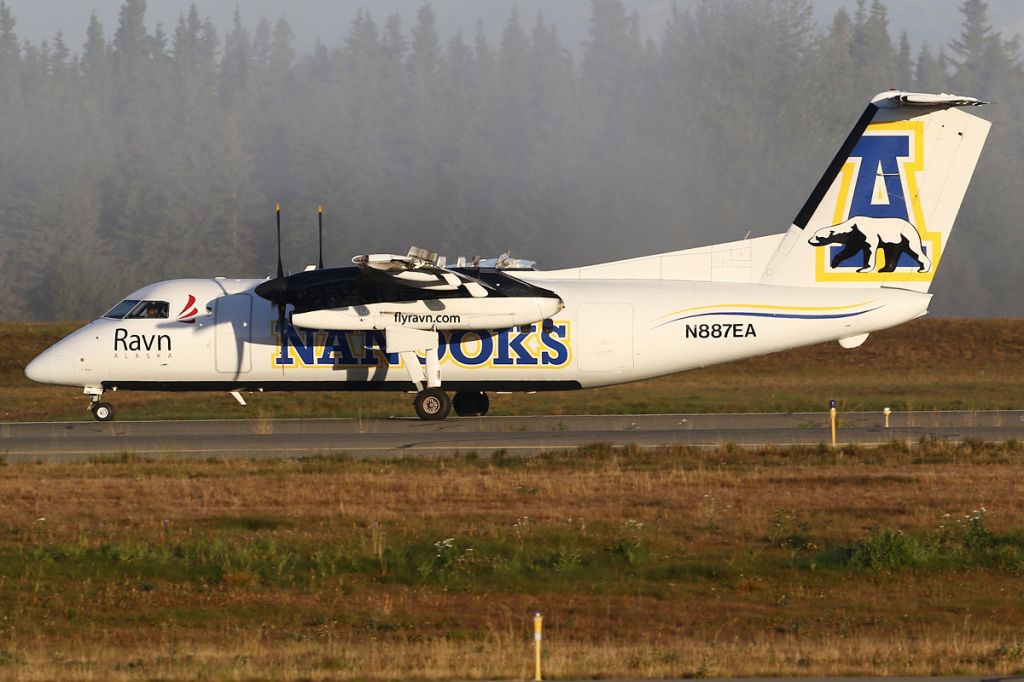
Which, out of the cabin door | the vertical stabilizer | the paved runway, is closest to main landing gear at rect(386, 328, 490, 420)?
the paved runway

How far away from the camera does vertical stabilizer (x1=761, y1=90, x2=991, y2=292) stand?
2917cm

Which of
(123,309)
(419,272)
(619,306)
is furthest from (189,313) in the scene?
(619,306)

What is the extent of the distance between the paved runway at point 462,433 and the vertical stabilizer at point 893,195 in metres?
3.42

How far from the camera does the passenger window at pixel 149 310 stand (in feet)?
102

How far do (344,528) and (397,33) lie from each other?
101293 millimetres

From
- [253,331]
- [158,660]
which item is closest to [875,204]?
[253,331]

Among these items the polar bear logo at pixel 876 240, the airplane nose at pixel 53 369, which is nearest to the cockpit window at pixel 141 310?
the airplane nose at pixel 53 369

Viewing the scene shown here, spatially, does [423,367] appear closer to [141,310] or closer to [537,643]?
[141,310]

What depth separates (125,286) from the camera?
87062 mm

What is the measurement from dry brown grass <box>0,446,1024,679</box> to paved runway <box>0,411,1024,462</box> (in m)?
2.37

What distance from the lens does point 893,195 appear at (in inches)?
1155

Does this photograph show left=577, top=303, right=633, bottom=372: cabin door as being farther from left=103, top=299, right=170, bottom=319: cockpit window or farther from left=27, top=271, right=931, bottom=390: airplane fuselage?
left=103, top=299, right=170, bottom=319: cockpit window

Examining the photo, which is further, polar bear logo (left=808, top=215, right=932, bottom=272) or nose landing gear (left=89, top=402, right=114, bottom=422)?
nose landing gear (left=89, top=402, right=114, bottom=422)

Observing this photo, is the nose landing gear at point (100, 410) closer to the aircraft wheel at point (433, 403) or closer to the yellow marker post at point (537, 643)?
the aircraft wheel at point (433, 403)
